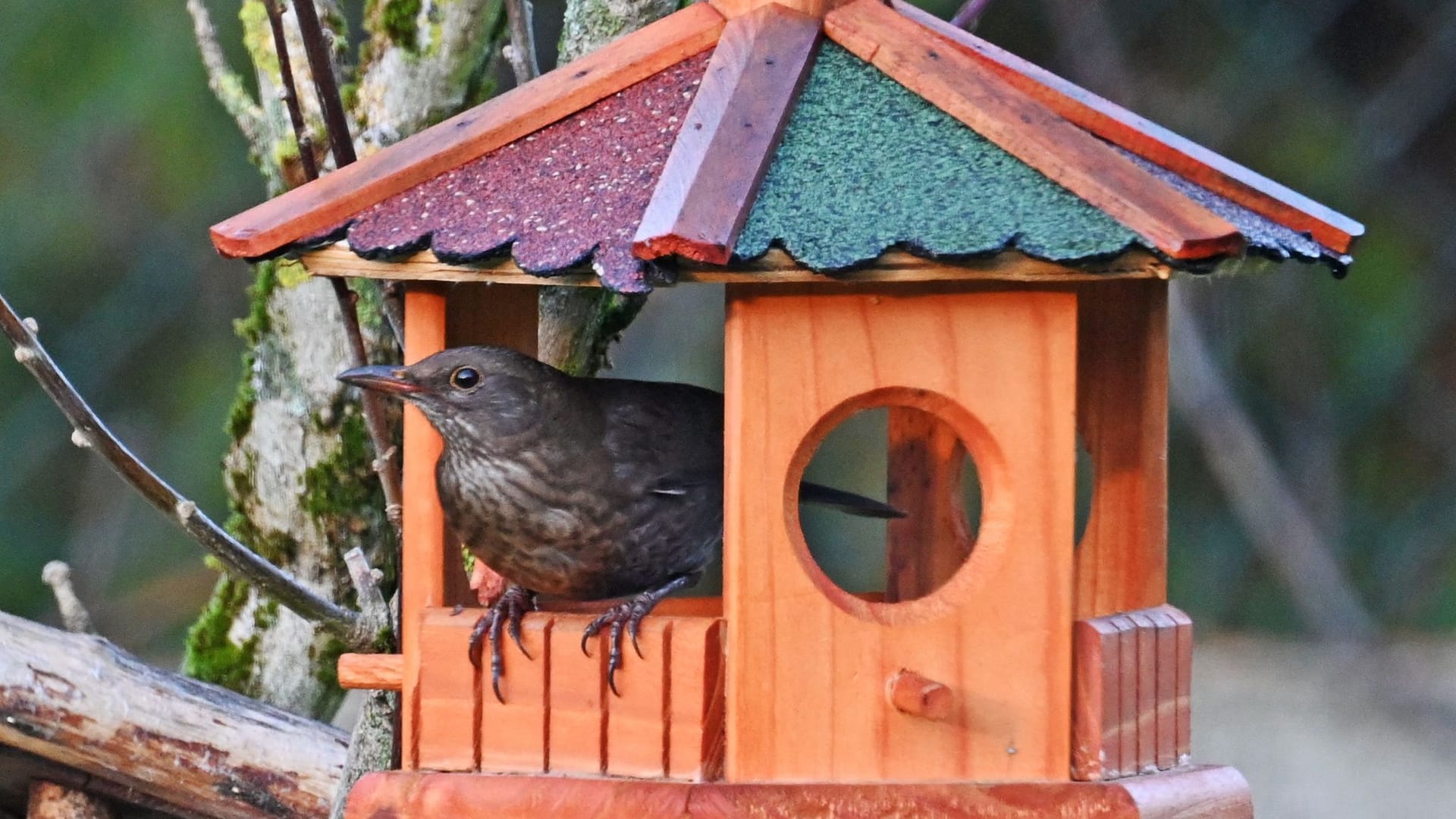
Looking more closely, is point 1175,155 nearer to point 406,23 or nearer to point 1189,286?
point 406,23

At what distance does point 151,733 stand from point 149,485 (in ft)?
→ 2.76

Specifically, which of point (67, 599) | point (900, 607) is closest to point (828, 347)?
point (900, 607)

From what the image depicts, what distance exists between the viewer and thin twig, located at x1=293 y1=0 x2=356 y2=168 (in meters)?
2.70

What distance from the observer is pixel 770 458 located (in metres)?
2.36

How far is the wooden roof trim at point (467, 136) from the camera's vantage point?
2.41 metres

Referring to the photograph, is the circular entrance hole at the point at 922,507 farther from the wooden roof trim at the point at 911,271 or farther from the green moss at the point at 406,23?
the green moss at the point at 406,23

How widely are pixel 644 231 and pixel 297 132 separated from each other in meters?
0.94

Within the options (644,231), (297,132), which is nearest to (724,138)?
(644,231)

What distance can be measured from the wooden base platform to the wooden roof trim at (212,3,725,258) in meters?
0.75

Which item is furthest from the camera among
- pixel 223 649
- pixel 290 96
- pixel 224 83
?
pixel 223 649

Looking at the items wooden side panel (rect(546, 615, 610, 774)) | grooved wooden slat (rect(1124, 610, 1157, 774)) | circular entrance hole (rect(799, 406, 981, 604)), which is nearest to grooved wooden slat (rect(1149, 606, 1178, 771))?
grooved wooden slat (rect(1124, 610, 1157, 774))

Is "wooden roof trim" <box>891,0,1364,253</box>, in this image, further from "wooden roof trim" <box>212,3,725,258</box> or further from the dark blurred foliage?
the dark blurred foliage

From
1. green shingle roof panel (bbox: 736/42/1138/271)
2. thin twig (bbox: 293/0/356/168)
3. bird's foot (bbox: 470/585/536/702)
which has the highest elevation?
thin twig (bbox: 293/0/356/168)

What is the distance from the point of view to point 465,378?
8.85ft
